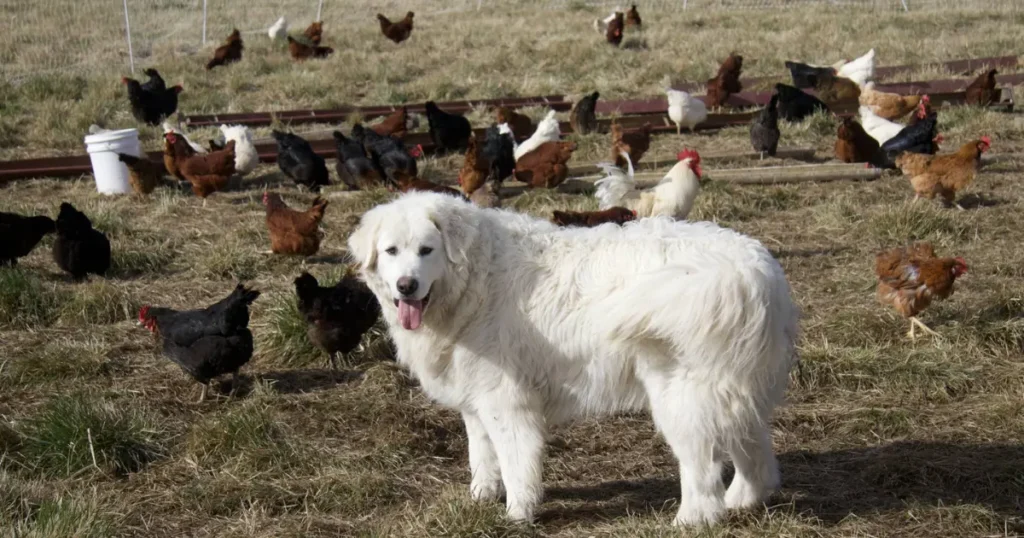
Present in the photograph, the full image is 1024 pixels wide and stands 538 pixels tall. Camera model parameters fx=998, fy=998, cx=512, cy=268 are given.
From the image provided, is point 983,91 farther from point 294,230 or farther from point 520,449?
point 520,449

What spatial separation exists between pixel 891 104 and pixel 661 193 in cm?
590

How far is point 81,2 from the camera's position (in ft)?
75.3

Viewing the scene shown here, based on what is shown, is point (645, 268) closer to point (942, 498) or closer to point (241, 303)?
point (942, 498)

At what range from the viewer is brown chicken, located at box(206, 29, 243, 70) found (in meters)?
18.0

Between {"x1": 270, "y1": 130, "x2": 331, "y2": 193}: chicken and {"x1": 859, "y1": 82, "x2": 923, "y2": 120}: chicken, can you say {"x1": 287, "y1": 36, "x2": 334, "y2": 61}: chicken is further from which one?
{"x1": 859, "y1": 82, "x2": 923, "y2": 120}: chicken

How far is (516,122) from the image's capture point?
40.3ft

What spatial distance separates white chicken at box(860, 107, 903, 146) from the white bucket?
8073 mm

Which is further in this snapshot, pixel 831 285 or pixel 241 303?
pixel 831 285

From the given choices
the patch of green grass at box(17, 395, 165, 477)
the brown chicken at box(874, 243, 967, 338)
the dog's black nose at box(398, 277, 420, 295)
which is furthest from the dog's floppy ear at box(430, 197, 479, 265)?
the brown chicken at box(874, 243, 967, 338)

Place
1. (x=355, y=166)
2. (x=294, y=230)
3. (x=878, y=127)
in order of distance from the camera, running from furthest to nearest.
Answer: (x=878, y=127)
(x=355, y=166)
(x=294, y=230)

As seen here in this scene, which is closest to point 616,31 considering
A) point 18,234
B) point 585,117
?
point 585,117

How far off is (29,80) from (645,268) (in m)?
14.6

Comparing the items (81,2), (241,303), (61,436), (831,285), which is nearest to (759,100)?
(831,285)

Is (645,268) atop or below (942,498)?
atop
